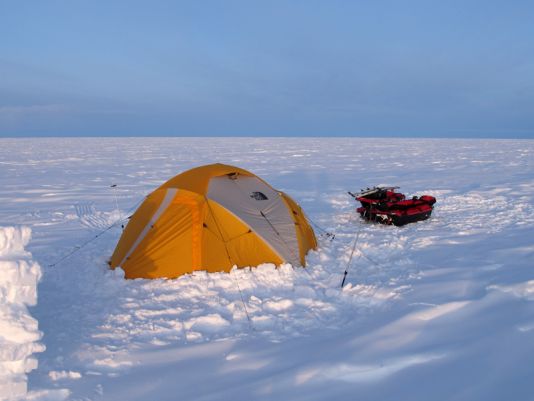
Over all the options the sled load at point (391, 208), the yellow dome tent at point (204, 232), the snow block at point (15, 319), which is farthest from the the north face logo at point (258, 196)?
the snow block at point (15, 319)

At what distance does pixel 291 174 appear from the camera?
20516mm

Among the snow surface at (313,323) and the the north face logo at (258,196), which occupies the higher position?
the the north face logo at (258,196)

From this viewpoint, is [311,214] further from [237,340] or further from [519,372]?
[519,372]

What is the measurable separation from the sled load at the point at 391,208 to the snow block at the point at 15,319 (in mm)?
Result: 7257

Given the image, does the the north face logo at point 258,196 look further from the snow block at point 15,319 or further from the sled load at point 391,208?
the snow block at point 15,319

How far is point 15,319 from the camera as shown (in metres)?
3.39

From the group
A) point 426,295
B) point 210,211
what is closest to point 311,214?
point 210,211

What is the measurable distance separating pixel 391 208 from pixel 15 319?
25.9ft

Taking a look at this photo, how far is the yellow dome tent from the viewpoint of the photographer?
20.4 feet

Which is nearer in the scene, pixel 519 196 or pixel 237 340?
pixel 237 340

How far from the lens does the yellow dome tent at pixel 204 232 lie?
6.20 meters

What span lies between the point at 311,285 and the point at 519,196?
9.97m

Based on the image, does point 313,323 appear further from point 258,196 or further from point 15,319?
point 15,319

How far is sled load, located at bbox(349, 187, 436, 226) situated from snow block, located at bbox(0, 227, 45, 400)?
726 centimetres
